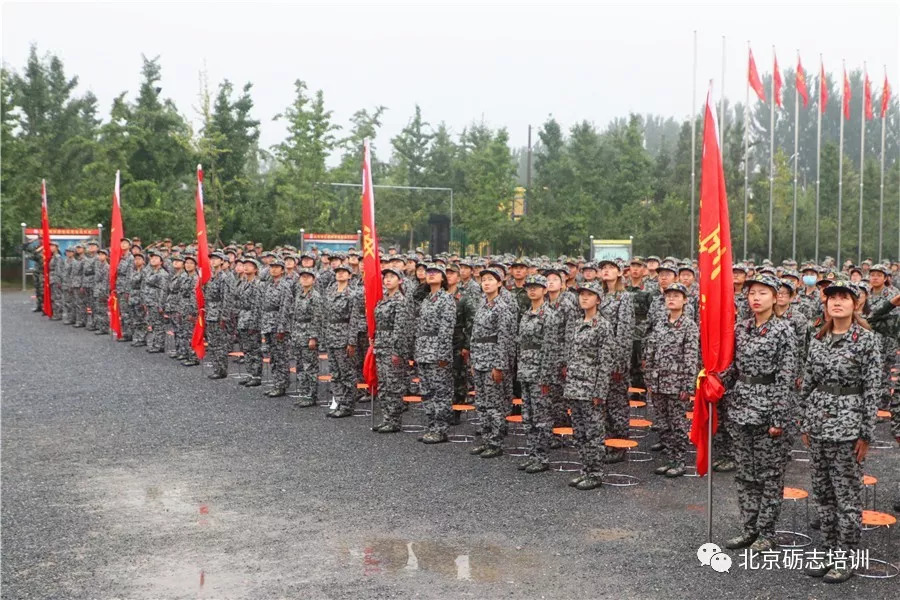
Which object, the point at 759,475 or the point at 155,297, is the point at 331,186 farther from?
the point at 759,475

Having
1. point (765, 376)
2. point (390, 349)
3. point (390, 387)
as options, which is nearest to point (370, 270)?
point (390, 349)

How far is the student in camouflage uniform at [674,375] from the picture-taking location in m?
9.40

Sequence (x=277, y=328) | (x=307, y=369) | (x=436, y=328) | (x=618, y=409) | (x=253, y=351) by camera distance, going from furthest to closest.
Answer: (x=253, y=351) → (x=277, y=328) → (x=307, y=369) → (x=436, y=328) → (x=618, y=409)

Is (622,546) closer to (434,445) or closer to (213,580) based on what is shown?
(213,580)

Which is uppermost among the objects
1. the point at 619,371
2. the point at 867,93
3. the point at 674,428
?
the point at 867,93

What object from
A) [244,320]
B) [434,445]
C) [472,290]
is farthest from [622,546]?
[244,320]

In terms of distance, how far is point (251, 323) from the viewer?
50.2 ft

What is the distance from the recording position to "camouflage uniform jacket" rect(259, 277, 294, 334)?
45.8 ft

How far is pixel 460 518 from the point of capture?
7.81 m

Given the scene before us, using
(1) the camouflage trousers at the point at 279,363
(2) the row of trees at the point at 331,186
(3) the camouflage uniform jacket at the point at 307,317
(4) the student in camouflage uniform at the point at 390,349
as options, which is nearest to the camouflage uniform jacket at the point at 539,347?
(4) the student in camouflage uniform at the point at 390,349

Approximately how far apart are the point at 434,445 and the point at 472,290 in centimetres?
282

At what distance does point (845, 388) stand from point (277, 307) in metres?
9.77

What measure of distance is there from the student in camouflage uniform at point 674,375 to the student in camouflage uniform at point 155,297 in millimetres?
12757

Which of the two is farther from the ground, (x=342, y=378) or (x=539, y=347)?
(x=539, y=347)
